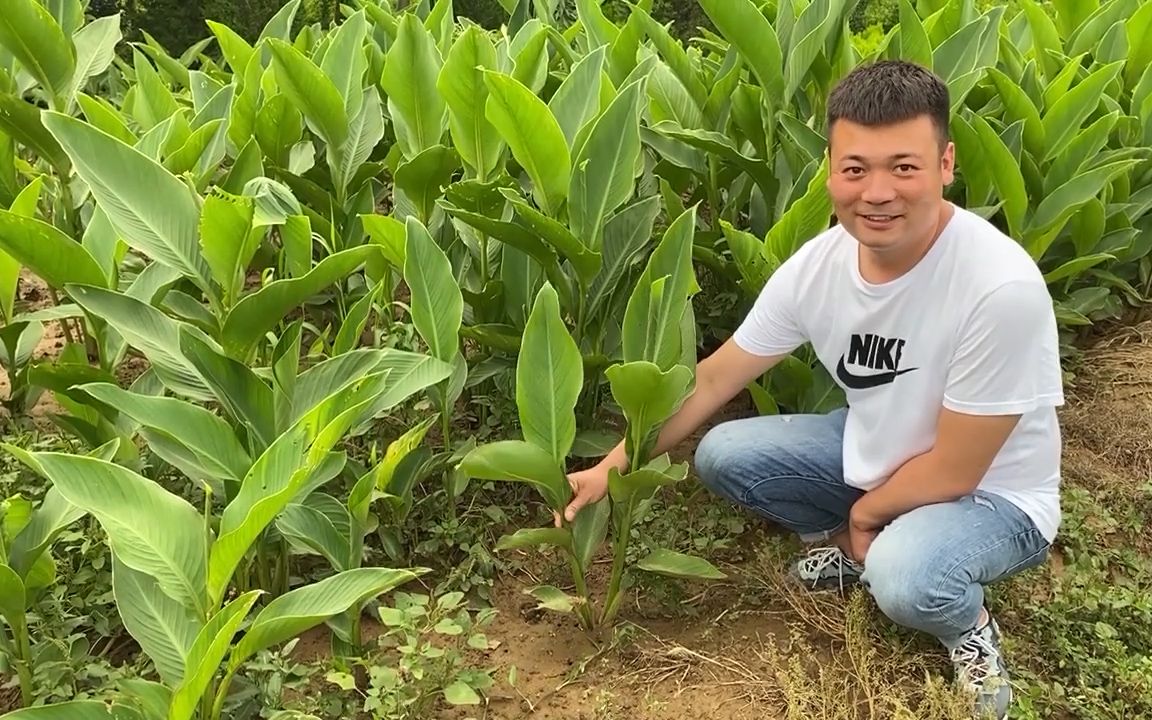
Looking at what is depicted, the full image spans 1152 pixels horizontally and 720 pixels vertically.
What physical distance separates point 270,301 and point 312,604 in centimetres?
58

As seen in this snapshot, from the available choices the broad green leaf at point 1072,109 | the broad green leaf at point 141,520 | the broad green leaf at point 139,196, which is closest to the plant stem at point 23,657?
the broad green leaf at point 141,520

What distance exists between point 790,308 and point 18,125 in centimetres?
199

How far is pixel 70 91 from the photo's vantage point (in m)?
2.73

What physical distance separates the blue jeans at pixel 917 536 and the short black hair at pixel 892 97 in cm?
72

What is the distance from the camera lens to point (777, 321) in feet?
6.84

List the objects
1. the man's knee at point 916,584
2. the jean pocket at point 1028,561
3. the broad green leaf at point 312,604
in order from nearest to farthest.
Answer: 1. the broad green leaf at point 312,604
2. the man's knee at point 916,584
3. the jean pocket at point 1028,561

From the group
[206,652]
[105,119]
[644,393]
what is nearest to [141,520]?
[206,652]

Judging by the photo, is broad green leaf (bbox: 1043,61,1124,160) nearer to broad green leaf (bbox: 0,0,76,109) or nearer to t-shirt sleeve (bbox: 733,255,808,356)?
t-shirt sleeve (bbox: 733,255,808,356)

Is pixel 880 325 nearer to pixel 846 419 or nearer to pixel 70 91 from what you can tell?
pixel 846 419

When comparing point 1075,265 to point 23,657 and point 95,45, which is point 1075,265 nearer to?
point 23,657

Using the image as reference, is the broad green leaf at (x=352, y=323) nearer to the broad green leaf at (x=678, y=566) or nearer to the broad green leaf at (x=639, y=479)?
the broad green leaf at (x=639, y=479)

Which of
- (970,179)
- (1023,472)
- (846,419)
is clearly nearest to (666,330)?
(846,419)

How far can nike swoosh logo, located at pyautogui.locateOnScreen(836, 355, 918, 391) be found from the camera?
1957 mm

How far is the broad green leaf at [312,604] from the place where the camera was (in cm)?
146
